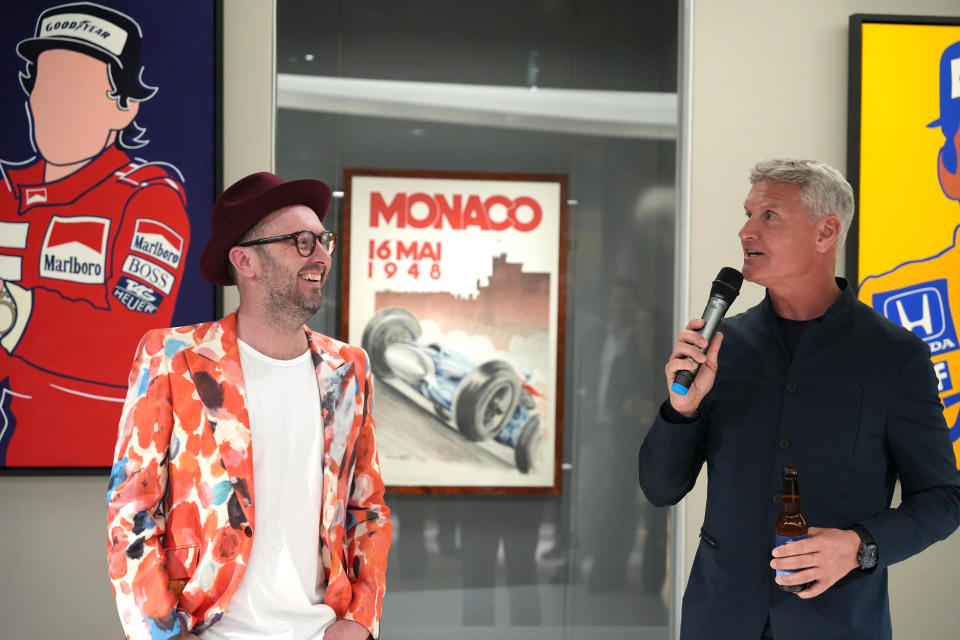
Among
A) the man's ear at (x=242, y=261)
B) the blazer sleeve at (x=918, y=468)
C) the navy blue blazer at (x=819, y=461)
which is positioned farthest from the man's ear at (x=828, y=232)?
the man's ear at (x=242, y=261)

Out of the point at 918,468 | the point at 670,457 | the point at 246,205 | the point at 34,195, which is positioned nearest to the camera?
the point at 918,468

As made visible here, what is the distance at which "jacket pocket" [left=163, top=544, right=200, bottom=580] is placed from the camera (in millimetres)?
1847

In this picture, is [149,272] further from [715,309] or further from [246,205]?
[715,309]

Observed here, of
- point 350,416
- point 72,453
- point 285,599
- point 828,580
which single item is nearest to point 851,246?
point 828,580

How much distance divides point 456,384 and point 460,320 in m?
0.26

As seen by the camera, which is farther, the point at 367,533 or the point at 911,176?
the point at 911,176

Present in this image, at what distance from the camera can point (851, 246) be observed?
10.8 ft

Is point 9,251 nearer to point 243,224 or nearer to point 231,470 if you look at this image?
point 243,224

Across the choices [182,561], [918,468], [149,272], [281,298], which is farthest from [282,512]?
[149,272]

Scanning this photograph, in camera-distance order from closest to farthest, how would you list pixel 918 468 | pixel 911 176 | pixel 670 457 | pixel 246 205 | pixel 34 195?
1. pixel 918 468
2. pixel 670 457
3. pixel 246 205
4. pixel 34 195
5. pixel 911 176

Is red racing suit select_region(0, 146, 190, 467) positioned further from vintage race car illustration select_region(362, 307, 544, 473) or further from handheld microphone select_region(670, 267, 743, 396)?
handheld microphone select_region(670, 267, 743, 396)

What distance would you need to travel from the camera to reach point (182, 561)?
6.07ft

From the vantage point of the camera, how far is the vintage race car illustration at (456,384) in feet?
10.9

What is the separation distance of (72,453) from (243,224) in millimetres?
1526
